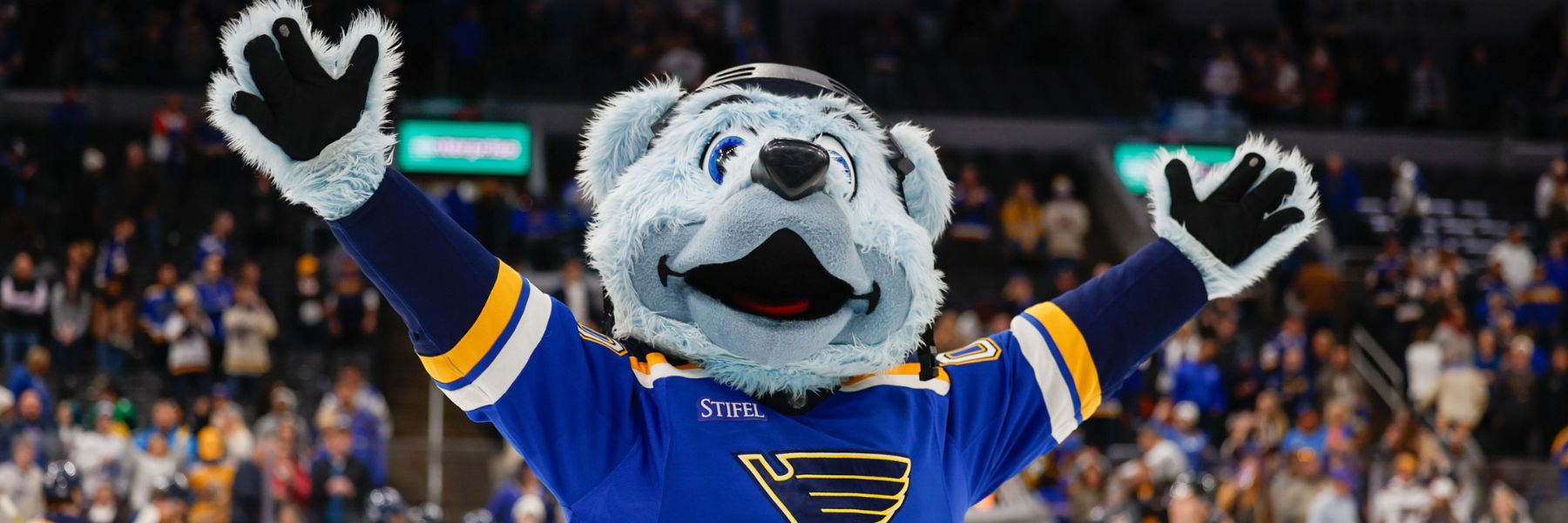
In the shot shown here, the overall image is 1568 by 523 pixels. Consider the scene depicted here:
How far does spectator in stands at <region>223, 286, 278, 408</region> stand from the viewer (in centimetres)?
1162

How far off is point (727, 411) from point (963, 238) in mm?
11884

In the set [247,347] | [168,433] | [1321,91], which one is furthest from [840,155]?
[1321,91]

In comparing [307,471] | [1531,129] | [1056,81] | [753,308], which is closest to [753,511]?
[753,308]

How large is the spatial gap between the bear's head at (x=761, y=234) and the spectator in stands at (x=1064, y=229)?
1163 centimetres

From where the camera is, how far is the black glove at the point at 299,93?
237cm

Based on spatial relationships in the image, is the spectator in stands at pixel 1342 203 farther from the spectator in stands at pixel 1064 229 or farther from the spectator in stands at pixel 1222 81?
the spectator in stands at pixel 1064 229

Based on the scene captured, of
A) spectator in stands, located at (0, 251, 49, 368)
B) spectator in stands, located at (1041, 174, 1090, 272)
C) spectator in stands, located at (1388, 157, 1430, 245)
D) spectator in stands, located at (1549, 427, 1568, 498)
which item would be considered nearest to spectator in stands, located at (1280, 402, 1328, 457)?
spectator in stands, located at (1549, 427, 1568, 498)

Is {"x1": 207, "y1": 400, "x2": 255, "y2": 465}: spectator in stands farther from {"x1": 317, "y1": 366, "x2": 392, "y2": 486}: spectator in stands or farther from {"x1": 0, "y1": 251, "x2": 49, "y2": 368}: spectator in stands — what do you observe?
{"x1": 0, "y1": 251, "x2": 49, "y2": 368}: spectator in stands

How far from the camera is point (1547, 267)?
45.8 feet

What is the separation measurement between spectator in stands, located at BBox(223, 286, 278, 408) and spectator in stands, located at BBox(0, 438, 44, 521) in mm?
2315

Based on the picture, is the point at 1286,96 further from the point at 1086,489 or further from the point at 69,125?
the point at 69,125

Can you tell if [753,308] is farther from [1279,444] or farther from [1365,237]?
[1365,237]

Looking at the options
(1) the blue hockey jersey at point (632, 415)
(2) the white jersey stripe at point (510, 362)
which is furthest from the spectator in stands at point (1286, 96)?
(2) the white jersey stripe at point (510, 362)

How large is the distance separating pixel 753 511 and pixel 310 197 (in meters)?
0.79
